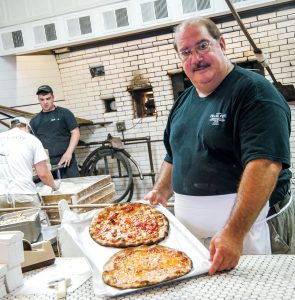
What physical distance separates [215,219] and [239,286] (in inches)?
25.4

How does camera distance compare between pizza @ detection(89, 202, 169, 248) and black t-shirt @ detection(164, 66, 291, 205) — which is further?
pizza @ detection(89, 202, 169, 248)

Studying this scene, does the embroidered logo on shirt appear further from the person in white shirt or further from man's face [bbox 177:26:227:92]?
the person in white shirt

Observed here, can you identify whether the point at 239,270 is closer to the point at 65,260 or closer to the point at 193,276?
the point at 193,276

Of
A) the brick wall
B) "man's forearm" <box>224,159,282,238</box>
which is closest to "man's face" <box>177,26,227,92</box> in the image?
"man's forearm" <box>224,159,282,238</box>

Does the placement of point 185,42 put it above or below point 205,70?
above

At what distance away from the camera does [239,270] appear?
1.41 meters

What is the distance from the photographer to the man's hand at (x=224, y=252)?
1.40 meters

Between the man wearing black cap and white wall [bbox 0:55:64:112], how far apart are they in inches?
30.7

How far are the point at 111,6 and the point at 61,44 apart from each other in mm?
938

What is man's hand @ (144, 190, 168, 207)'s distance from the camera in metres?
2.12

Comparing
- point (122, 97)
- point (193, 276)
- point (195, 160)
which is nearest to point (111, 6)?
point (122, 97)

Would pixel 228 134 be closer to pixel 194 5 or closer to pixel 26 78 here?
pixel 194 5

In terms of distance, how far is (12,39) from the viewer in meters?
5.70

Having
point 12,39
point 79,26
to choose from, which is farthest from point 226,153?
point 12,39
